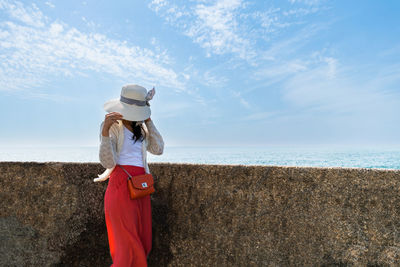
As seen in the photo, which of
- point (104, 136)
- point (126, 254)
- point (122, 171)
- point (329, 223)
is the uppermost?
point (104, 136)

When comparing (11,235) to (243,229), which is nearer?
(243,229)

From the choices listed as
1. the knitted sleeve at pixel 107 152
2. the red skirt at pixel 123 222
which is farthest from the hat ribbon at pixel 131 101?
the red skirt at pixel 123 222

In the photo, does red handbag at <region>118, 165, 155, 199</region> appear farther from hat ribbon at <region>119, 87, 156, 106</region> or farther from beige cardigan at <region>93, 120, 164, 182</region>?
hat ribbon at <region>119, 87, 156, 106</region>

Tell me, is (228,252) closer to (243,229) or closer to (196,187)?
(243,229)

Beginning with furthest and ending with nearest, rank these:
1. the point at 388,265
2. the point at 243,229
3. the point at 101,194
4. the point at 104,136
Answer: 1. the point at 101,194
2. the point at 243,229
3. the point at 388,265
4. the point at 104,136

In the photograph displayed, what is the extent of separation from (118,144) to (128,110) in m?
0.29

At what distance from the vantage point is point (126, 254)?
239cm

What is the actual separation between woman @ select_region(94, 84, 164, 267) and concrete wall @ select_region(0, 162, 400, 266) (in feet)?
1.59

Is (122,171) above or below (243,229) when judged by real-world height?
above

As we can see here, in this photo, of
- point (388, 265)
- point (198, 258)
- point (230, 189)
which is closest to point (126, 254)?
point (198, 258)

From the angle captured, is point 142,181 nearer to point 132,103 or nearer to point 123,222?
point 123,222

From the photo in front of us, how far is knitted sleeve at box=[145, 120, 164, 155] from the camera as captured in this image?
2.67 m

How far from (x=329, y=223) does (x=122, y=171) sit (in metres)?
1.84

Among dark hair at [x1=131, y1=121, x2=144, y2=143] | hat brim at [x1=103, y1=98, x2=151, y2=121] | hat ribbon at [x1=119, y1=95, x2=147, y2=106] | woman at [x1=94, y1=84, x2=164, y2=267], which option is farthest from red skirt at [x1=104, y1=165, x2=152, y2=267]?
hat ribbon at [x1=119, y1=95, x2=147, y2=106]
